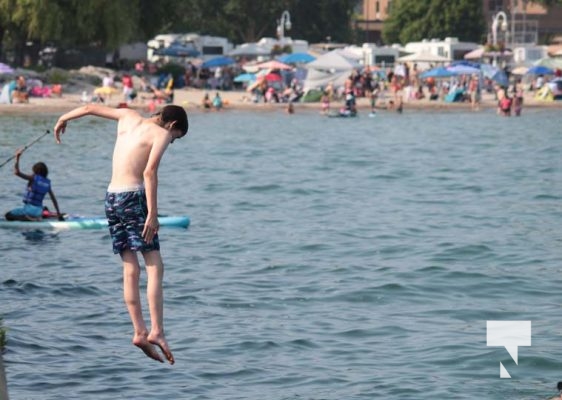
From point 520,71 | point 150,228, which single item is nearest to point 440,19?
point 520,71

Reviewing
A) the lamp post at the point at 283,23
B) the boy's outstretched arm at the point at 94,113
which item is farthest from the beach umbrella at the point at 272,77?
the boy's outstretched arm at the point at 94,113

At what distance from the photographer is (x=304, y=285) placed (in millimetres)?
22266

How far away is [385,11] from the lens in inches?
5851

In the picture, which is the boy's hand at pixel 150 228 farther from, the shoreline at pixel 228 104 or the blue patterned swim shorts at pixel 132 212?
the shoreline at pixel 228 104

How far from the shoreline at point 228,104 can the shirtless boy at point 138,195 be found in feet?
160

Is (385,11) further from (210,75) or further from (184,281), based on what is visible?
(184,281)

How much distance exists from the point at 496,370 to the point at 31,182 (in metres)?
10.9

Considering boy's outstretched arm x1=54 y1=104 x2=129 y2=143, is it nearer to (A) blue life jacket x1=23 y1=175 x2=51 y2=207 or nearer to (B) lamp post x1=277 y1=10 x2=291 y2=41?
(A) blue life jacket x1=23 y1=175 x2=51 y2=207

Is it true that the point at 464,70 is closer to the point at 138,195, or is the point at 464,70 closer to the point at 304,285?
the point at 304,285

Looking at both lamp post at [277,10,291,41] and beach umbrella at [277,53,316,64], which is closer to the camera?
beach umbrella at [277,53,316,64]

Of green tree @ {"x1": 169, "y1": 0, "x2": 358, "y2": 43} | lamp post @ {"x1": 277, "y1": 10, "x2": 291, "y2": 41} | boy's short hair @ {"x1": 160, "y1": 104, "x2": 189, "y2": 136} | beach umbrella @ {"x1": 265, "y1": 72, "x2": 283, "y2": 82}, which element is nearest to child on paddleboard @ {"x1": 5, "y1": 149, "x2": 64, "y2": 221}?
boy's short hair @ {"x1": 160, "y1": 104, "x2": 189, "y2": 136}

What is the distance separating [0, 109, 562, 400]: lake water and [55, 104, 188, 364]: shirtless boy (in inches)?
150

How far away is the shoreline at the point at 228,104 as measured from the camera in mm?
59250

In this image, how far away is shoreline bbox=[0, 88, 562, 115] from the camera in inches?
2333
